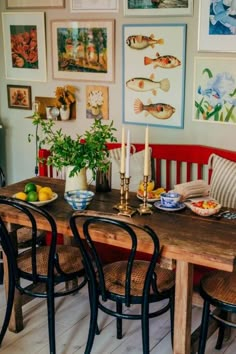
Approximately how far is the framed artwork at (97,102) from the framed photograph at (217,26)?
926 millimetres

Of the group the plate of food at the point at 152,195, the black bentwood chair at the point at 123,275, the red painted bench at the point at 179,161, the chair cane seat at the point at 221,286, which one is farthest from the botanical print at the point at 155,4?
the chair cane seat at the point at 221,286

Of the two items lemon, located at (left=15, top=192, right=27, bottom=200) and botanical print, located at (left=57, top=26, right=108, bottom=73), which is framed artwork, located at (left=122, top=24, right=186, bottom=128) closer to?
botanical print, located at (left=57, top=26, right=108, bottom=73)

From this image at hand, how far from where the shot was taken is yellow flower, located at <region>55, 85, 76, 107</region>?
4.32 meters

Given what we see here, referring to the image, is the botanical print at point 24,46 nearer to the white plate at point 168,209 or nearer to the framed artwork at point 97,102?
the framed artwork at point 97,102

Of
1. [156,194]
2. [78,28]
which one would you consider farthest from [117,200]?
[78,28]

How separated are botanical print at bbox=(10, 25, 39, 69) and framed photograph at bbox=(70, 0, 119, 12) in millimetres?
468

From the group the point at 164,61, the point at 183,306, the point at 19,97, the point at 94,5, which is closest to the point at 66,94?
the point at 19,97

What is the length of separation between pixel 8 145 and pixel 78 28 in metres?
1.38

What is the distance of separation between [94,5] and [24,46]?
0.84 meters

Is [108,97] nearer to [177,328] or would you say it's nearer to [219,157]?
[219,157]

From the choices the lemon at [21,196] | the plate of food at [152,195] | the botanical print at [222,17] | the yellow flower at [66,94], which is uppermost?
the botanical print at [222,17]

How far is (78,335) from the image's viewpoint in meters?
3.01

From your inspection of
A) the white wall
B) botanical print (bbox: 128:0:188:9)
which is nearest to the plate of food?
the white wall

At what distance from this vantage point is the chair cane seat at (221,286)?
2.43 meters
